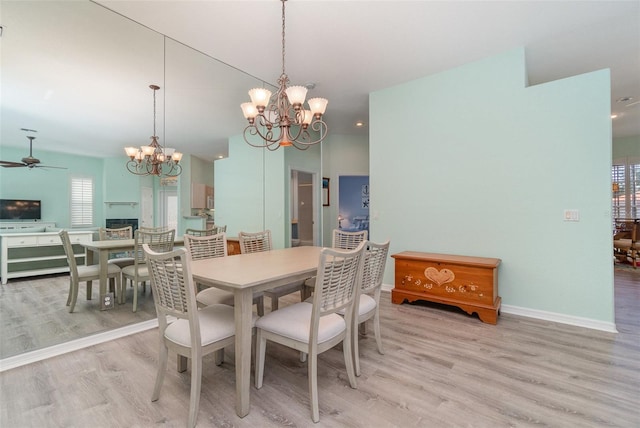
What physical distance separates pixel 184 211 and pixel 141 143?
0.89 meters

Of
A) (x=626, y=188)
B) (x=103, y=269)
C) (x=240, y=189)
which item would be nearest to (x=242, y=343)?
(x=103, y=269)

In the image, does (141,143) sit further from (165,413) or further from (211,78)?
(165,413)

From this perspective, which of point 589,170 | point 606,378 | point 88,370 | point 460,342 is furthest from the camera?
point 589,170

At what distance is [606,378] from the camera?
6.28 feet

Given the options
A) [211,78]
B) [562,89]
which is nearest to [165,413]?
[211,78]

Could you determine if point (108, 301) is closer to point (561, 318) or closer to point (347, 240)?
point (347, 240)

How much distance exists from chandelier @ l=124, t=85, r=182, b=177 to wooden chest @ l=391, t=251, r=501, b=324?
2.84m

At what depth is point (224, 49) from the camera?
3.05 meters

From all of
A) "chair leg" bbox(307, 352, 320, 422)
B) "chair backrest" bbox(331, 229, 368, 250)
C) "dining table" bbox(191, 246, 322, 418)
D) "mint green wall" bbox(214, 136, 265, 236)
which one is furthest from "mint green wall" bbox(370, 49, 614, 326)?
"chair leg" bbox(307, 352, 320, 422)

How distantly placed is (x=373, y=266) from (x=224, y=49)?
273 centimetres

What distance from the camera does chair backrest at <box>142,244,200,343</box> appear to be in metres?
1.49

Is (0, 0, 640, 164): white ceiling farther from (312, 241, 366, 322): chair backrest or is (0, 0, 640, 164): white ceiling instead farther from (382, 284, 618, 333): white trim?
(382, 284, 618, 333): white trim

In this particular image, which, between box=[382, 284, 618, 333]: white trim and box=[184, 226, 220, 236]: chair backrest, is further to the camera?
box=[184, 226, 220, 236]: chair backrest

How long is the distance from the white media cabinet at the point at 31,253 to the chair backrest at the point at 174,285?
1587 millimetres
